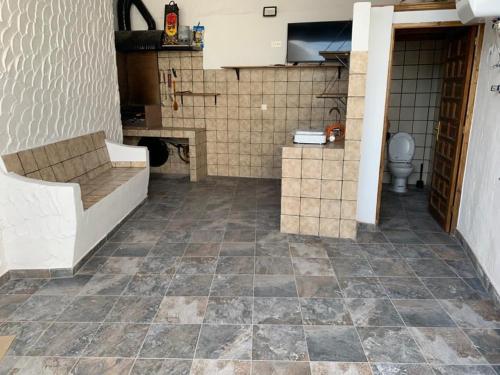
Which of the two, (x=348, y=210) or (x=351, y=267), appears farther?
(x=348, y=210)

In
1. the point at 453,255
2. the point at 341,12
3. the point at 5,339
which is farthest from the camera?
the point at 341,12

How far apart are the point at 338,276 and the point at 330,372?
99cm

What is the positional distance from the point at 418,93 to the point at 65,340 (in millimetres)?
4849

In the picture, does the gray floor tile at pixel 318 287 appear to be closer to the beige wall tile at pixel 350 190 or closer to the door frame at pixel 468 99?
the beige wall tile at pixel 350 190

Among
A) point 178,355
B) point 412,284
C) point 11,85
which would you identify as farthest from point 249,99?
point 178,355

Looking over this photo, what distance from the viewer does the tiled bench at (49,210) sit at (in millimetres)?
2588

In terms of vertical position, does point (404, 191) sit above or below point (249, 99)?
below

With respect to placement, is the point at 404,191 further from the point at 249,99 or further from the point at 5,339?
the point at 5,339

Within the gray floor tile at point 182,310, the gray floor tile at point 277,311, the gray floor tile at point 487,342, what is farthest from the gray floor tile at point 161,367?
the gray floor tile at point 487,342

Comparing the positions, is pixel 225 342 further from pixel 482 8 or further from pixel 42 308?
pixel 482 8

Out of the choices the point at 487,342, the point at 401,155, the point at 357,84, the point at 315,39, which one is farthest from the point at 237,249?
the point at 315,39

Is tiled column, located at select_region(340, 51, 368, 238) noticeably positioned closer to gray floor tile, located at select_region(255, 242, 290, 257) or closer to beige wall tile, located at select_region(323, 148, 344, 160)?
beige wall tile, located at select_region(323, 148, 344, 160)

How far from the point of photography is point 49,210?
2.61m

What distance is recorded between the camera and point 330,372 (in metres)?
1.80
